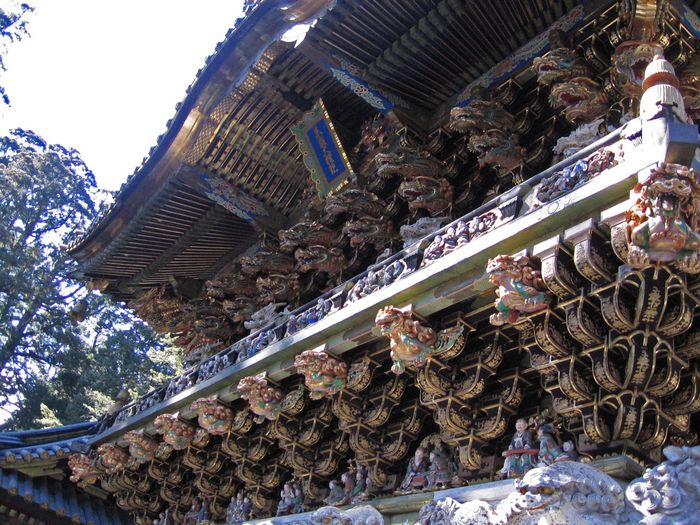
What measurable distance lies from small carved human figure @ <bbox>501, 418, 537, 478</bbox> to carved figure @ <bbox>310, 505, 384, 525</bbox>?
1.41 meters

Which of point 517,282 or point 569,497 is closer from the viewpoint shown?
point 569,497

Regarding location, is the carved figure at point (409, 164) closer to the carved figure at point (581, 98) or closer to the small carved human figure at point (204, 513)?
the carved figure at point (581, 98)

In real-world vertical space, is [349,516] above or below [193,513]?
below

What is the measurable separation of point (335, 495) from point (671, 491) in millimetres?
3753

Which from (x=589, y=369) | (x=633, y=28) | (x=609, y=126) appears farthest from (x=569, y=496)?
(x=633, y=28)

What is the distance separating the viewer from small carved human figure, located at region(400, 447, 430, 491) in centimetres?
631

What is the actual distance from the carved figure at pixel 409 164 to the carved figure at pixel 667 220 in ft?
12.4

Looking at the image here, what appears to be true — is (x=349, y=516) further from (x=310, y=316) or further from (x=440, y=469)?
(x=310, y=316)

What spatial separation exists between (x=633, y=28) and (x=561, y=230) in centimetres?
236

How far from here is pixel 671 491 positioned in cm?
433

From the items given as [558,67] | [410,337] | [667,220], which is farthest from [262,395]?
[667,220]

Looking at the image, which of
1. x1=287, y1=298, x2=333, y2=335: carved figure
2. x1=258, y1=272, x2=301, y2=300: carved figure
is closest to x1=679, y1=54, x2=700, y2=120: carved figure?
x1=287, y1=298, x2=333, y2=335: carved figure

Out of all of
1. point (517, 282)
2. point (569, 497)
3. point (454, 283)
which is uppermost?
point (454, 283)

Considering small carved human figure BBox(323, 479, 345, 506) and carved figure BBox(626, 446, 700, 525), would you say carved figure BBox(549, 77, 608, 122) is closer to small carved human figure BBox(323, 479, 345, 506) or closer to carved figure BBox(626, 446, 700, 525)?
carved figure BBox(626, 446, 700, 525)
